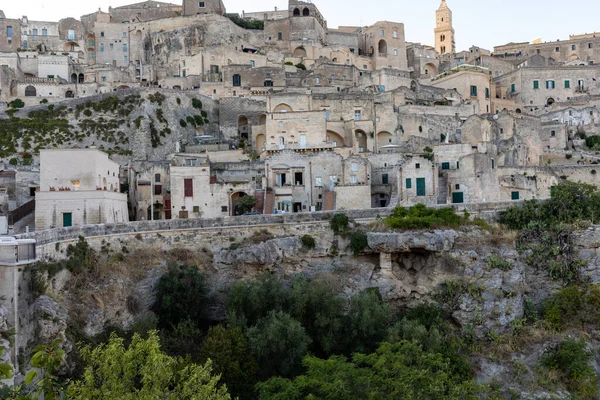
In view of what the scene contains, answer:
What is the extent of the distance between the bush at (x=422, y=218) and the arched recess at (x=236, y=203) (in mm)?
10375

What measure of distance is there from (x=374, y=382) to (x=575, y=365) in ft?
32.8

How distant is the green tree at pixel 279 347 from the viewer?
2323cm

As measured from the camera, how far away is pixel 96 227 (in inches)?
1069

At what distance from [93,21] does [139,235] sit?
173 feet

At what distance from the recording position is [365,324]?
82.7ft

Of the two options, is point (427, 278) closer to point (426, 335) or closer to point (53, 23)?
point (426, 335)

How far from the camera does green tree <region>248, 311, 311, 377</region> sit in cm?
2323

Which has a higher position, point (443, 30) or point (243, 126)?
point (443, 30)

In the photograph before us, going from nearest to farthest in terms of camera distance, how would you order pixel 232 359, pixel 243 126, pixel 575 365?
pixel 232 359 < pixel 575 365 < pixel 243 126

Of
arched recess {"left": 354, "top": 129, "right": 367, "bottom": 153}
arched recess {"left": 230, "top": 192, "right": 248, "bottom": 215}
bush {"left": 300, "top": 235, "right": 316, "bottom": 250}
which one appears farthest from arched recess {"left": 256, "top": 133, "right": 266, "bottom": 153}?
bush {"left": 300, "top": 235, "right": 316, "bottom": 250}

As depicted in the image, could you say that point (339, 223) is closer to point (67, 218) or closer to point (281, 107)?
point (67, 218)

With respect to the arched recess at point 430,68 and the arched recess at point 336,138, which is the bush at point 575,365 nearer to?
the arched recess at point 336,138

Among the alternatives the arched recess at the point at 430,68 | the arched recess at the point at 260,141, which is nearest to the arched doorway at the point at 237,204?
the arched recess at the point at 260,141

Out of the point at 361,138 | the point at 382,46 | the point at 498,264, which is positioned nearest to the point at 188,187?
the point at 361,138
